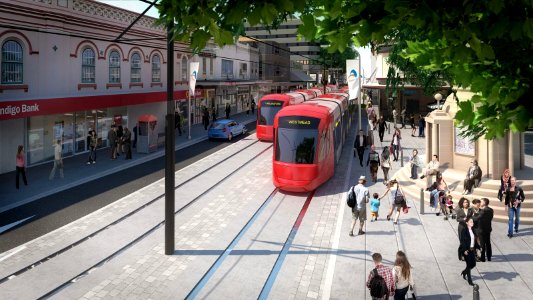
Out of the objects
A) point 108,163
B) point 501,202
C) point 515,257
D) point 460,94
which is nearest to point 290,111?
point 460,94

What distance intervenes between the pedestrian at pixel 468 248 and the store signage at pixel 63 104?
16.9 m

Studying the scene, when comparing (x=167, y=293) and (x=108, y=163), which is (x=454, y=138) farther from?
(x=108, y=163)

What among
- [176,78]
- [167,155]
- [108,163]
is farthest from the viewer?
[176,78]

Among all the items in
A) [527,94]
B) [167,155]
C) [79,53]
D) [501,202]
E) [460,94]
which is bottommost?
[501,202]

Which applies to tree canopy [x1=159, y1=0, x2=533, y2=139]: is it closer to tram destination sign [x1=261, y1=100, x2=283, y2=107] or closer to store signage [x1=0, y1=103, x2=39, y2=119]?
store signage [x1=0, y1=103, x2=39, y2=119]

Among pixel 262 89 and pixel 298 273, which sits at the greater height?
pixel 262 89

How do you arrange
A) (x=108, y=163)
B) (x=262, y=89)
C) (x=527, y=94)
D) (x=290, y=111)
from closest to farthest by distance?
(x=527, y=94)
(x=290, y=111)
(x=108, y=163)
(x=262, y=89)

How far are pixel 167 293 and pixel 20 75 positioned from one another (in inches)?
615

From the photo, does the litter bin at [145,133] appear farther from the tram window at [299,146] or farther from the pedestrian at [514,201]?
the pedestrian at [514,201]

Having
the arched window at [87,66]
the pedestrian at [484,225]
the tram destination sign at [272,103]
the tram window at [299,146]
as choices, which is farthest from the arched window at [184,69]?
the pedestrian at [484,225]

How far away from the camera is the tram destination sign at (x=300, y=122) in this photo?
16.1 meters

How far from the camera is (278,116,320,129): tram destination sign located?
53.0 feet

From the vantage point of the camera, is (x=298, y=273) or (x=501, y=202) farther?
(x=501, y=202)

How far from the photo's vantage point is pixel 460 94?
1709 centimetres
